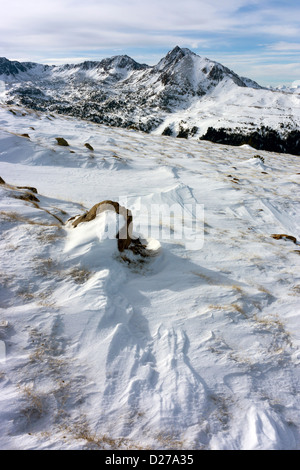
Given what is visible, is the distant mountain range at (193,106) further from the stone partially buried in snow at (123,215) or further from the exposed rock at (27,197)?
the stone partially buried in snow at (123,215)

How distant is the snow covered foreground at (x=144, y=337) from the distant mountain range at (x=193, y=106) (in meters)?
72.2

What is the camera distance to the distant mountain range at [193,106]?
74.8 meters

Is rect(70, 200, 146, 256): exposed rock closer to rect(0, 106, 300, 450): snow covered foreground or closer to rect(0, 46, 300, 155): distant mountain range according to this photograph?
rect(0, 106, 300, 450): snow covered foreground

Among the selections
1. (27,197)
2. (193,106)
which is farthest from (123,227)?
(193,106)

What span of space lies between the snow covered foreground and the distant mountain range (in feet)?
237

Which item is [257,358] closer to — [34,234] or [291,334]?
[291,334]

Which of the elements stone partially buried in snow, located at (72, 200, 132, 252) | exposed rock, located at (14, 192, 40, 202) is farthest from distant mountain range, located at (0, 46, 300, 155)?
stone partially buried in snow, located at (72, 200, 132, 252)

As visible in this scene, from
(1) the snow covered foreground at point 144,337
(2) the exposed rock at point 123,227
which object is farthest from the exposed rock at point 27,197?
(2) the exposed rock at point 123,227

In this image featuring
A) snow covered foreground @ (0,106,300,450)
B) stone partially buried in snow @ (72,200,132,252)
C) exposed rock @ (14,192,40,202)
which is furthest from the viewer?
exposed rock @ (14,192,40,202)

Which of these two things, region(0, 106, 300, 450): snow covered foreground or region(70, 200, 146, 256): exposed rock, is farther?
region(70, 200, 146, 256): exposed rock

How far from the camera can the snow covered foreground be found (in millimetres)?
3652

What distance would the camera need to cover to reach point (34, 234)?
698 cm

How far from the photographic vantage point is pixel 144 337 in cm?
506
